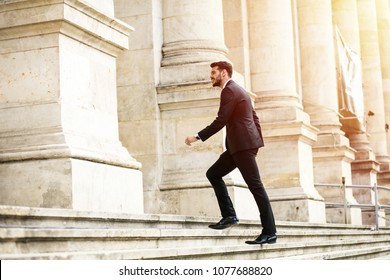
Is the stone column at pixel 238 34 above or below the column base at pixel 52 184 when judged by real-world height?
above

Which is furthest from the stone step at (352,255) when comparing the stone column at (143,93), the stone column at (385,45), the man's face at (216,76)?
the stone column at (385,45)

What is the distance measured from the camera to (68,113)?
10.2 meters

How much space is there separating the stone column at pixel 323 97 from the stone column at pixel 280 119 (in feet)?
12.5

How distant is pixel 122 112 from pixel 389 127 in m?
21.0

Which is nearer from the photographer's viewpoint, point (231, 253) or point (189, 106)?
point (231, 253)

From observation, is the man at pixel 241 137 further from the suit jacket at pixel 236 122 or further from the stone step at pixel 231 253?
the stone step at pixel 231 253

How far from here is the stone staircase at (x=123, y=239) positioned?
6484 millimetres

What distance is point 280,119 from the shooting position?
19078 mm

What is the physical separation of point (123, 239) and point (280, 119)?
1171 cm

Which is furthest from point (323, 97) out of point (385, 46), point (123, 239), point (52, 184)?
point (123, 239)

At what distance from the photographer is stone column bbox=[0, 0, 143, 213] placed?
995 cm

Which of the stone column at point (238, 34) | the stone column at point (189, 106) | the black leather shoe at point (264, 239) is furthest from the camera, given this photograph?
the stone column at point (238, 34)

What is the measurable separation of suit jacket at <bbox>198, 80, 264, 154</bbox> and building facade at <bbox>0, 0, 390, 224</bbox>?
148 cm

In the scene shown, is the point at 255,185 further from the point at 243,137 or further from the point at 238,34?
the point at 238,34
